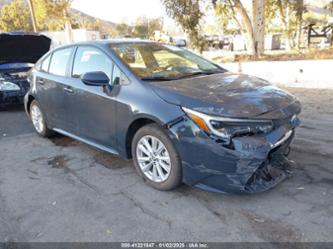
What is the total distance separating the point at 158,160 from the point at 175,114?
608 millimetres

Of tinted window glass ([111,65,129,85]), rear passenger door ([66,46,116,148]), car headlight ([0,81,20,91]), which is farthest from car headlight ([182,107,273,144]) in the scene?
car headlight ([0,81,20,91])

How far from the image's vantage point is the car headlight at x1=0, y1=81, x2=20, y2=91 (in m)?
7.12

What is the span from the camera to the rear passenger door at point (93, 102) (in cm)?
365

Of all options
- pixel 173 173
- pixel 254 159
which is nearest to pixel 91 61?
pixel 173 173

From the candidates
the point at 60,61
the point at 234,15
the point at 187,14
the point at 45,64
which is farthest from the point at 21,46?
the point at 234,15

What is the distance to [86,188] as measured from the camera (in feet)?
11.4

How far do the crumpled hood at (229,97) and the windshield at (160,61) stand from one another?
0.29 meters

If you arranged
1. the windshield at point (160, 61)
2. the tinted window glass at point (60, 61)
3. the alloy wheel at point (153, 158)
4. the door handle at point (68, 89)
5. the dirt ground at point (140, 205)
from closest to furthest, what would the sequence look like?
1. the dirt ground at point (140, 205)
2. the alloy wheel at point (153, 158)
3. the windshield at point (160, 61)
4. the door handle at point (68, 89)
5. the tinted window glass at point (60, 61)

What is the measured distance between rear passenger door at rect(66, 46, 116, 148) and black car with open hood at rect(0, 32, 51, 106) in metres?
3.78

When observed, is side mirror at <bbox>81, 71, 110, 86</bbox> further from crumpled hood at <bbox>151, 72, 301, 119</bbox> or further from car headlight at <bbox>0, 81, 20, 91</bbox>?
car headlight at <bbox>0, 81, 20, 91</bbox>

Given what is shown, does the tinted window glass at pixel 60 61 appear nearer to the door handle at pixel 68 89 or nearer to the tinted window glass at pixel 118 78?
the door handle at pixel 68 89

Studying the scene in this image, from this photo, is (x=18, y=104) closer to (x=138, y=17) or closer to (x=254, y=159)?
(x=254, y=159)

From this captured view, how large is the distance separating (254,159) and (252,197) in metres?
0.58

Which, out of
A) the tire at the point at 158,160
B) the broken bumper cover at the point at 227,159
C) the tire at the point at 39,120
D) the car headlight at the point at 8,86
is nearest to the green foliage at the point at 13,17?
the car headlight at the point at 8,86
